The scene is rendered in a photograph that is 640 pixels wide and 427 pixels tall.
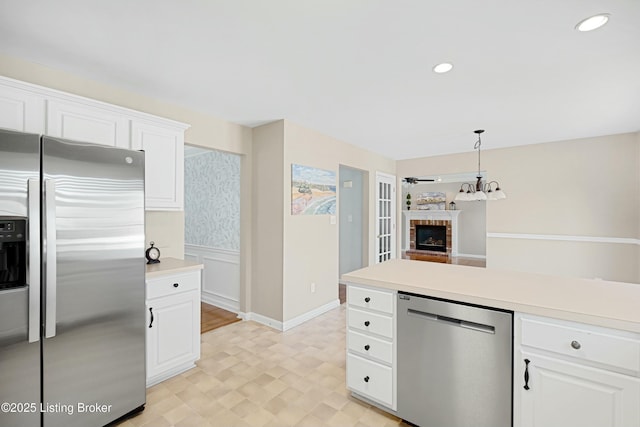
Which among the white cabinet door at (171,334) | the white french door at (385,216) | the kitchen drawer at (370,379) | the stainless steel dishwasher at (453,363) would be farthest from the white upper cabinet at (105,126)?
the white french door at (385,216)

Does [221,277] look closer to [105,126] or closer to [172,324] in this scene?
[172,324]

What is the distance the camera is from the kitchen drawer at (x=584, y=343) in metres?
1.25

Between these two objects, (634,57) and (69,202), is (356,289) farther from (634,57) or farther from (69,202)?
(634,57)

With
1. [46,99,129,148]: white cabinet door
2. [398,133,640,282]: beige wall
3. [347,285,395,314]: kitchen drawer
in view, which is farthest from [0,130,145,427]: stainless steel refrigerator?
[398,133,640,282]: beige wall

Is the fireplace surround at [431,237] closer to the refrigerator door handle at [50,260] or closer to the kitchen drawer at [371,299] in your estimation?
the kitchen drawer at [371,299]

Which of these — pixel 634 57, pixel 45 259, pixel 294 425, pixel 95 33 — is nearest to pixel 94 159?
pixel 45 259

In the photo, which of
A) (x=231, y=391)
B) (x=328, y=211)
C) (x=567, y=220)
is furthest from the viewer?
(x=567, y=220)

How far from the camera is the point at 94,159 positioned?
5.70 feet

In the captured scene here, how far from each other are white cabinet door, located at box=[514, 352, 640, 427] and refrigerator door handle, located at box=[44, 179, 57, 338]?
98.0 inches

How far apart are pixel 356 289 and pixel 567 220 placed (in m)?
4.32

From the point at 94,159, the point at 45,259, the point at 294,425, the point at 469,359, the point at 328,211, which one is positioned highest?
the point at 94,159

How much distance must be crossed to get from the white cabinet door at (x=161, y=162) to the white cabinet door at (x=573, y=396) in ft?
9.36

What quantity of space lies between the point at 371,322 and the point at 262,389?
105 cm

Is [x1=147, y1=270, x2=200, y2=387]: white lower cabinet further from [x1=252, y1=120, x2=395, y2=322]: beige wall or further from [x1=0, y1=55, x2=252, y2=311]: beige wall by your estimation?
[x1=252, y1=120, x2=395, y2=322]: beige wall
